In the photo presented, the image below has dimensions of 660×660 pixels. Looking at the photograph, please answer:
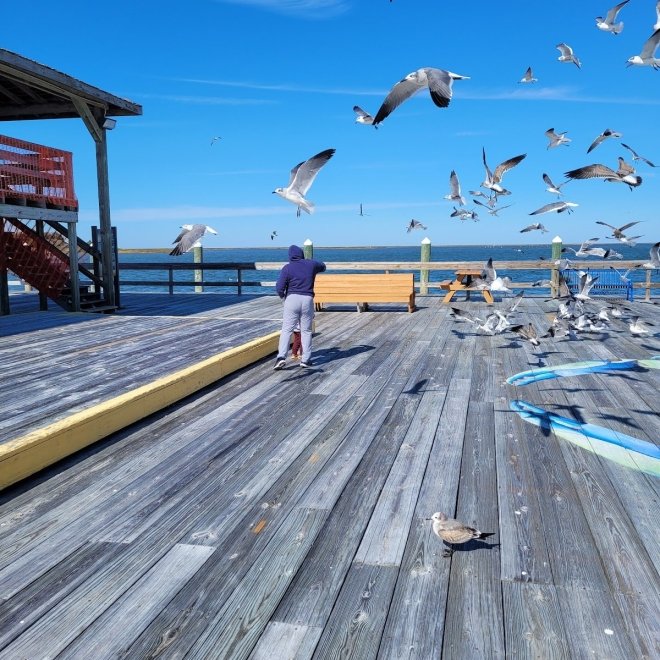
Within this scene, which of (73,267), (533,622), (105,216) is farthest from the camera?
(105,216)

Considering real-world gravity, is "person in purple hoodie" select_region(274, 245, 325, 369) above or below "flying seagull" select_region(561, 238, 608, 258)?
below

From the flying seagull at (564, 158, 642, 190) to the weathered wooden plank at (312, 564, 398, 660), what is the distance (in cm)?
662

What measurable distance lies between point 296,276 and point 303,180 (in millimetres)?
1200

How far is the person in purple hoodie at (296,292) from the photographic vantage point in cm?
764

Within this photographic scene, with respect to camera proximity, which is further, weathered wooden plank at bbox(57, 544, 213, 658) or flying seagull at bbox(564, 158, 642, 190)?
flying seagull at bbox(564, 158, 642, 190)

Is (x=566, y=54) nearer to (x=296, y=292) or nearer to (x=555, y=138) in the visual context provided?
(x=555, y=138)

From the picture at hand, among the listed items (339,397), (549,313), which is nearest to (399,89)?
(339,397)

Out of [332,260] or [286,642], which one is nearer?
[286,642]

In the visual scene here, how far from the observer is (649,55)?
7125mm

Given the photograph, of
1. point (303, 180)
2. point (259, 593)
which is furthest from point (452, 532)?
point (303, 180)

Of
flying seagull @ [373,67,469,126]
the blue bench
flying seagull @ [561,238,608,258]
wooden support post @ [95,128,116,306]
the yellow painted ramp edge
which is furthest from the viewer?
the blue bench

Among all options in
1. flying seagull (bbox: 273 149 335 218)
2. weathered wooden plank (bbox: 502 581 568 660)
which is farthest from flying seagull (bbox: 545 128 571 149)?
weathered wooden plank (bbox: 502 581 568 660)

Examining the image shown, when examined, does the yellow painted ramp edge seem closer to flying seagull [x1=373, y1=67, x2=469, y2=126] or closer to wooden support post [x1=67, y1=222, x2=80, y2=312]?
flying seagull [x1=373, y1=67, x2=469, y2=126]

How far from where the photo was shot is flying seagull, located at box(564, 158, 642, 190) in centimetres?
798
